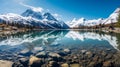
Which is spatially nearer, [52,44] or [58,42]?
[52,44]

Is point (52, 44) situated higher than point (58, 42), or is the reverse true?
point (52, 44)

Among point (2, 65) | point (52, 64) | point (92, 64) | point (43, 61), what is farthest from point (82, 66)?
point (2, 65)

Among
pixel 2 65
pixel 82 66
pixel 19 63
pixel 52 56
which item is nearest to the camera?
pixel 2 65

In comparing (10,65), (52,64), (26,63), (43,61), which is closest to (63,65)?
(52,64)

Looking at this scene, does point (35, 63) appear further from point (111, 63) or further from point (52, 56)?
point (111, 63)

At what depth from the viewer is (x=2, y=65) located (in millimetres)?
24453

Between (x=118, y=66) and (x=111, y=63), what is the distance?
164 centimetres

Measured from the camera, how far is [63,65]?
88.2 ft

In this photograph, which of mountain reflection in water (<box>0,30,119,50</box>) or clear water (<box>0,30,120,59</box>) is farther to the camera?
mountain reflection in water (<box>0,30,119,50</box>)

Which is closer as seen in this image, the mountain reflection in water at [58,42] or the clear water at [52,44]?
the clear water at [52,44]

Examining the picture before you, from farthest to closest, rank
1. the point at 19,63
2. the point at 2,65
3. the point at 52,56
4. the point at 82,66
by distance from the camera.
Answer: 1. the point at 52,56
2. the point at 19,63
3. the point at 82,66
4. the point at 2,65

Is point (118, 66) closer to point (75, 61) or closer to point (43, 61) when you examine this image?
point (75, 61)

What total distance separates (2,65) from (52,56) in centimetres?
983

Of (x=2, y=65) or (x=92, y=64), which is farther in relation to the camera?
(x=92, y=64)
